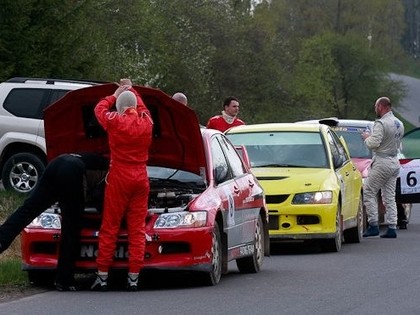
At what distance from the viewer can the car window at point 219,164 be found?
13930 millimetres

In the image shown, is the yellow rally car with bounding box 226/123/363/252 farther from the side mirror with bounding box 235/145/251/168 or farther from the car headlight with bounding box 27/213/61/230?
the car headlight with bounding box 27/213/61/230

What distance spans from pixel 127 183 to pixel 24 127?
10187 mm

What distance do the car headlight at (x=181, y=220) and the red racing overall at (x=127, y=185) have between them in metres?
0.21

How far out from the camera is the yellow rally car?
1756 centimetres

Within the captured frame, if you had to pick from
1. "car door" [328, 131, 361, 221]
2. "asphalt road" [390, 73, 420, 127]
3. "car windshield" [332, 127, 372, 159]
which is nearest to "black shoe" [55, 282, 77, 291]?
"car door" [328, 131, 361, 221]

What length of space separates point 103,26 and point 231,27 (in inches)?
672

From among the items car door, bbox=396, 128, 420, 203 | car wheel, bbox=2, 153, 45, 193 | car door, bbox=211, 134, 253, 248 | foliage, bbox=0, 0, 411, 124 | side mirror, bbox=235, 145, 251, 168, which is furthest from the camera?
foliage, bbox=0, 0, 411, 124

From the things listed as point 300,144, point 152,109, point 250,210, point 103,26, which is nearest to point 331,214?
point 300,144

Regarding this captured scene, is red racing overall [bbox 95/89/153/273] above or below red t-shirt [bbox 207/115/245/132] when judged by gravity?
above

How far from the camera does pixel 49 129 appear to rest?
1383cm

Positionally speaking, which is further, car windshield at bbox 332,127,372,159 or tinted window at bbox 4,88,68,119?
car windshield at bbox 332,127,372,159

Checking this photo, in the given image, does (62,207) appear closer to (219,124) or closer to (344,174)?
(344,174)

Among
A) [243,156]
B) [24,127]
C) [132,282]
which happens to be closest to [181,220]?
[132,282]

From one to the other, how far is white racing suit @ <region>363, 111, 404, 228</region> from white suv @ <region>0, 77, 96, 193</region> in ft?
15.7
